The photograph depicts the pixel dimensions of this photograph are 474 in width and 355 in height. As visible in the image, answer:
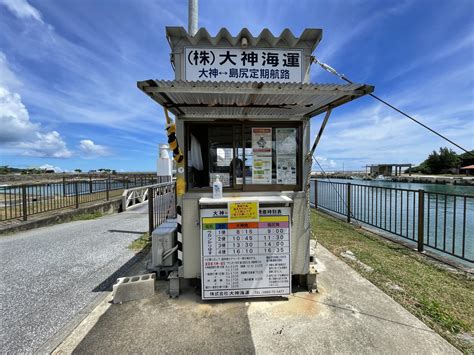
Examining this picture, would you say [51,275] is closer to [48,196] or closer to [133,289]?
[133,289]

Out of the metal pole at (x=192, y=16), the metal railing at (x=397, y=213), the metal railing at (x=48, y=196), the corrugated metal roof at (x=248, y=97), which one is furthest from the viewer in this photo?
the metal railing at (x=48, y=196)

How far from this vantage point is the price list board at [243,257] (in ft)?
8.79

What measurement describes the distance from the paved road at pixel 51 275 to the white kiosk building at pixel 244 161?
1442mm

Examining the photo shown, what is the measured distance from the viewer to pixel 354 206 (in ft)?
21.1

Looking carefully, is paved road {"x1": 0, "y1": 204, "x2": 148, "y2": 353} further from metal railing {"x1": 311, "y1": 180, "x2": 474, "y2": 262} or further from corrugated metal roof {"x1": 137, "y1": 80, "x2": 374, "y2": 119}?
metal railing {"x1": 311, "y1": 180, "x2": 474, "y2": 262}

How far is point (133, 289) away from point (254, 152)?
94.2 inches

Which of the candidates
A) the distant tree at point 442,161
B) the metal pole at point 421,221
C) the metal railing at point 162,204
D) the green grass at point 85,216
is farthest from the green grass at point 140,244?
the distant tree at point 442,161

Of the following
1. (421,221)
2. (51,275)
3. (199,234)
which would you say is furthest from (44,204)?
(421,221)

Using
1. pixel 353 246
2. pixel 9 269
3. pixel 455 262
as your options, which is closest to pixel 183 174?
pixel 9 269

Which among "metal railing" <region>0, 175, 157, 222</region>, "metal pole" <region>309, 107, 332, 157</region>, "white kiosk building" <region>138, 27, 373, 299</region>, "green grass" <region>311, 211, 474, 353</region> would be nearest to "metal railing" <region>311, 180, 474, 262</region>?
"green grass" <region>311, 211, 474, 353</region>

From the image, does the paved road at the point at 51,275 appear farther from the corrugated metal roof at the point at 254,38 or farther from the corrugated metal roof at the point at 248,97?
the corrugated metal roof at the point at 254,38

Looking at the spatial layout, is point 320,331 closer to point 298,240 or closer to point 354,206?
point 298,240

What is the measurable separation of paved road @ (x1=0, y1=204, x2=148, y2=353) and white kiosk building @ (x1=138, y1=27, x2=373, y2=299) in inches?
56.8

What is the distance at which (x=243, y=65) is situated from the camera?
2.89 metres
